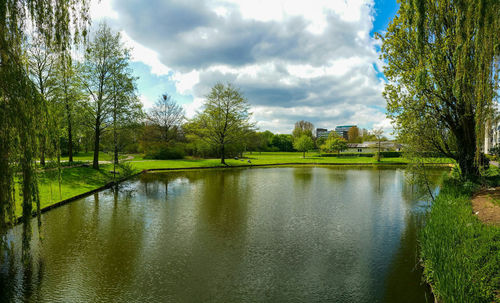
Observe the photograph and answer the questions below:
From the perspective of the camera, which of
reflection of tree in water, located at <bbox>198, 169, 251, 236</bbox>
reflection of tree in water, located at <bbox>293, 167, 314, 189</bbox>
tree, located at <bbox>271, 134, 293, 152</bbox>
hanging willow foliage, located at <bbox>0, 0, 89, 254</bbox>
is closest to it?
hanging willow foliage, located at <bbox>0, 0, 89, 254</bbox>

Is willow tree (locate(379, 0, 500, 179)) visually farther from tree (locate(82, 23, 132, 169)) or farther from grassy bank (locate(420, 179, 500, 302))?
tree (locate(82, 23, 132, 169))

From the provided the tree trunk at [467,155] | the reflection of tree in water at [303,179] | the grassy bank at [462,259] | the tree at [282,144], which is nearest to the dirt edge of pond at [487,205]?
the grassy bank at [462,259]

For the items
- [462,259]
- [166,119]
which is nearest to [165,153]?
[166,119]

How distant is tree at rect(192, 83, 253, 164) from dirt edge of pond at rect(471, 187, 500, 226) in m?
30.9

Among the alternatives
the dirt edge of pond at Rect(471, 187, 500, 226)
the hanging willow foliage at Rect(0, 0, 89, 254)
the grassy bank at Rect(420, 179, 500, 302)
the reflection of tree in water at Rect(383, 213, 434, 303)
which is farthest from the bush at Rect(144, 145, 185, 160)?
the grassy bank at Rect(420, 179, 500, 302)

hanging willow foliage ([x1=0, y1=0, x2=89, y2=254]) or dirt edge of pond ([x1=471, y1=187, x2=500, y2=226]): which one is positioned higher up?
hanging willow foliage ([x1=0, y1=0, x2=89, y2=254])

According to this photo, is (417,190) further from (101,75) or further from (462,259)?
(101,75)

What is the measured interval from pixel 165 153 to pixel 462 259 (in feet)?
141

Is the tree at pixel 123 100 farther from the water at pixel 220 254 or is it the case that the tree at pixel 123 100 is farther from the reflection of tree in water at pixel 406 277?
the reflection of tree in water at pixel 406 277

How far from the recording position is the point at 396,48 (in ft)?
48.2

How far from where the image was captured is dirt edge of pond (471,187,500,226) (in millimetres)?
7318

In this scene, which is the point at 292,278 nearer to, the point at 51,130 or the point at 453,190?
the point at 51,130

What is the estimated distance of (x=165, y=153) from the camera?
43.8 meters

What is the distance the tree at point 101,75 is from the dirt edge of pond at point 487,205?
24890 mm
